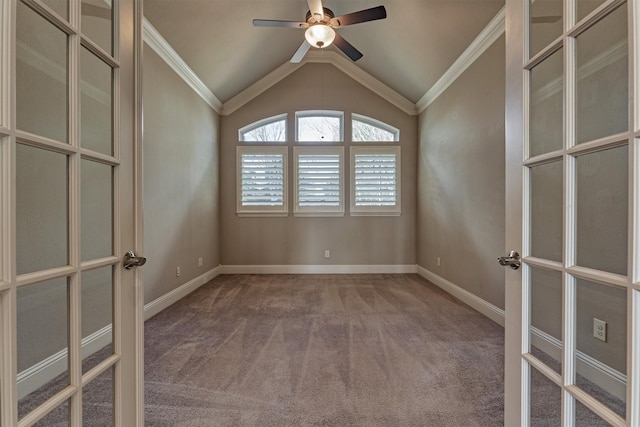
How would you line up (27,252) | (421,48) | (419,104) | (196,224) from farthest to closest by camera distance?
(419,104) < (196,224) < (421,48) < (27,252)

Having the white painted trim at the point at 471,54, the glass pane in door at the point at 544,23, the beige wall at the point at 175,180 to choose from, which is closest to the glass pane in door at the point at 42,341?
the glass pane in door at the point at 544,23

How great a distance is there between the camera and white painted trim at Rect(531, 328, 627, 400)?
781 mm

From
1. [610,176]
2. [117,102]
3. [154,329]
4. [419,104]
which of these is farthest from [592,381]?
[419,104]

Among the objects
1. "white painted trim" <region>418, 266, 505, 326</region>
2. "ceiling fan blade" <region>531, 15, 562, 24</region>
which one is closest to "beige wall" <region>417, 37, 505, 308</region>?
"white painted trim" <region>418, 266, 505, 326</region>

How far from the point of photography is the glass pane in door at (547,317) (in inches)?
37.6

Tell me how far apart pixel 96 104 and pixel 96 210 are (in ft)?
1.15

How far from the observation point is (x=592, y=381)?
89 cm

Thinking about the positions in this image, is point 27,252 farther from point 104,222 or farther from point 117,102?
point 117,102

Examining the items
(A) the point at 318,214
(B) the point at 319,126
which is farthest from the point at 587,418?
(B) the point at 319,126

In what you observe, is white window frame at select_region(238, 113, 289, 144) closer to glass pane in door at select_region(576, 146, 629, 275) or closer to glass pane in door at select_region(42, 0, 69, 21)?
glass pane in door at select_region(42, 0, 69, 21)

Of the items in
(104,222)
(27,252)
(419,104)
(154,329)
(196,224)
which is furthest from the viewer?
(419,104)

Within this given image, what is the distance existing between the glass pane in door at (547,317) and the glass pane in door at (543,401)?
0.07 meters

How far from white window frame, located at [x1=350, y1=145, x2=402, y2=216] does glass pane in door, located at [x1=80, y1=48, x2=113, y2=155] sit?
4254 mm

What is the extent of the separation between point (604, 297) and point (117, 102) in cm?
166
